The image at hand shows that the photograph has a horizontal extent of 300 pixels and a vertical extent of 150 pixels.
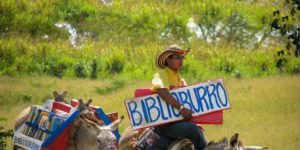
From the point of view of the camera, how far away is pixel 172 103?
1269 centimetres

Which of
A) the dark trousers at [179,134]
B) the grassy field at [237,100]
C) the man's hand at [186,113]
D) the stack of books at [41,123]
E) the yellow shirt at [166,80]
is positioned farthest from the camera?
the grassy field at [237,100]

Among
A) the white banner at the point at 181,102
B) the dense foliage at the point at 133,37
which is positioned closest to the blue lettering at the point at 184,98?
the white banner at the point at 181,102

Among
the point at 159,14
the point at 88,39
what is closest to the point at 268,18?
the point at 159,14

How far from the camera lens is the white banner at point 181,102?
12.8m

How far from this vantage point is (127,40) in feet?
124

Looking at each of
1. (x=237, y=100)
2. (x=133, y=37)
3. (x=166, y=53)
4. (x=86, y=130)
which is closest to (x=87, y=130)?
(x=86, y=130)

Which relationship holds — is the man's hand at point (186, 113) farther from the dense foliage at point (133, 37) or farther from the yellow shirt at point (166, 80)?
the dense foliage at point (133, 37)

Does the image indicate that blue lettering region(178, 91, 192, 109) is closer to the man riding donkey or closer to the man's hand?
the man riding donkey

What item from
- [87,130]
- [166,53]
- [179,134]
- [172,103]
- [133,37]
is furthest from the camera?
[133,37]

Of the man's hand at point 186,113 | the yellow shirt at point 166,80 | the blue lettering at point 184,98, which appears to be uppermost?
the yellow shirt at point 166,80

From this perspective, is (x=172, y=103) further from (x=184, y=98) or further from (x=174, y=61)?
(x=174, y=61)

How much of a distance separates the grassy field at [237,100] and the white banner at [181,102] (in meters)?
9.52

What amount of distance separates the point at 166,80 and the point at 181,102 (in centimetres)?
31

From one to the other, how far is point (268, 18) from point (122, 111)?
1462 cm
